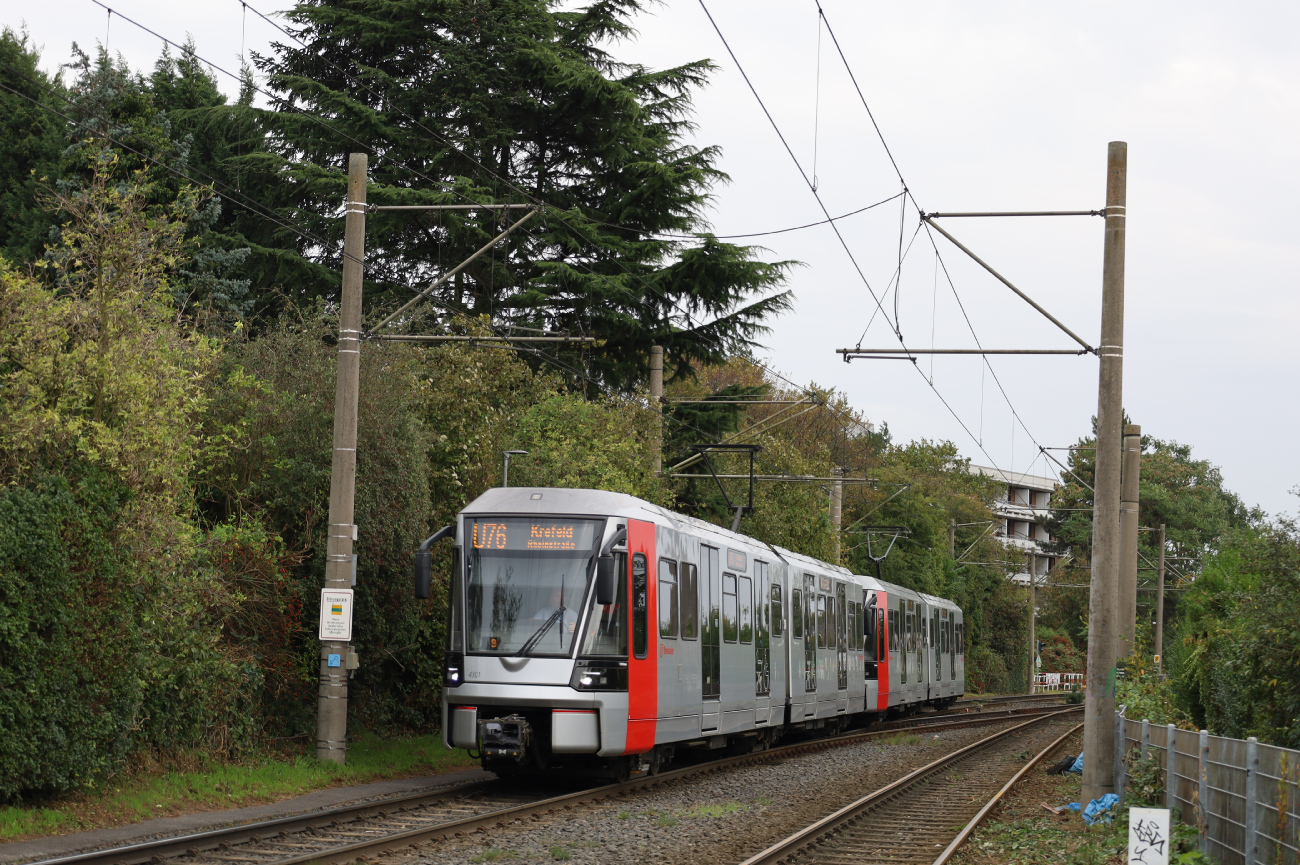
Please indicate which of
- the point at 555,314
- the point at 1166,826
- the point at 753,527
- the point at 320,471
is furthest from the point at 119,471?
the point at 753,527

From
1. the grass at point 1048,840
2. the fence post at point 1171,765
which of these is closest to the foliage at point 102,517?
the grass at point 1048,840

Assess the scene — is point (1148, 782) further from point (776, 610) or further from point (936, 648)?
point (936, 648)

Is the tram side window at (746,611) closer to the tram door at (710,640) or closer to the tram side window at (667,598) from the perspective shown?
the tram door at (710,640)

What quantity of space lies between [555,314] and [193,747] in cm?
1763

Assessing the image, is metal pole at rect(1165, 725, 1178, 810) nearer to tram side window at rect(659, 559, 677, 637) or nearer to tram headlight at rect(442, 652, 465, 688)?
tram side window at rect(659, 559, 677, 637)

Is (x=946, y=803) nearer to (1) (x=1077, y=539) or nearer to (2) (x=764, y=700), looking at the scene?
(2) (x=764, y=700)

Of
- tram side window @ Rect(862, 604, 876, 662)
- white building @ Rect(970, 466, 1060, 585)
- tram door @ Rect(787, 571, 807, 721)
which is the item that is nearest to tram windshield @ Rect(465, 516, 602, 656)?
tram door @ Rect(787, 571, 807, 721)

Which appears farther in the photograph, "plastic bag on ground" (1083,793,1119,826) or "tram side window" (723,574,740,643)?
"tram side window" (723,574,740,643)

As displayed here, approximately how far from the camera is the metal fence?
9.00 m

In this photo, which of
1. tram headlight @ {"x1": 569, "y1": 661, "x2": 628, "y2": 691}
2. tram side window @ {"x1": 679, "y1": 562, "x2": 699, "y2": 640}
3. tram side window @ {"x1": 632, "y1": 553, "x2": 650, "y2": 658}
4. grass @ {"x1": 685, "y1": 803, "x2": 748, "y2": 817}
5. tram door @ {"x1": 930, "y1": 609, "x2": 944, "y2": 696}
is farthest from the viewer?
tram door @ {"x1": 930, "y1": 609, "x2": 944, "y2": 696}

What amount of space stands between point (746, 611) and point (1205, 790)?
416 inches

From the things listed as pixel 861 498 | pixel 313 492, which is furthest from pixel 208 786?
pixel 861 498

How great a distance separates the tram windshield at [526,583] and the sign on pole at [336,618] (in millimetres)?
1658

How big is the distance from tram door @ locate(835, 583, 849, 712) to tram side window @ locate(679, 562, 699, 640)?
1120 cm
